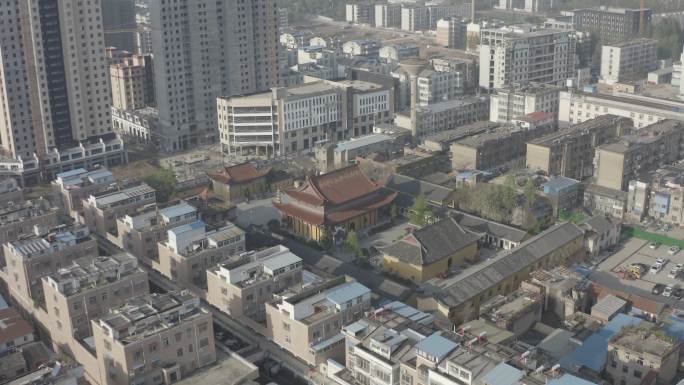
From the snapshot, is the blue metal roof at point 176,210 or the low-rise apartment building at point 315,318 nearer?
the low-rise apartment building at point 315,318

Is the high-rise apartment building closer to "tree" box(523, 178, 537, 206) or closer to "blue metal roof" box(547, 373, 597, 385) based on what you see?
"tree" box(523, 178, 537, 206)

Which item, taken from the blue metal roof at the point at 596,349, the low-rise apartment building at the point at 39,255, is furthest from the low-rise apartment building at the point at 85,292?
the blue metal roof at the point at 596,349

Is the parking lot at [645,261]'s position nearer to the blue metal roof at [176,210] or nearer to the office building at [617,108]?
the office building at [617,108]

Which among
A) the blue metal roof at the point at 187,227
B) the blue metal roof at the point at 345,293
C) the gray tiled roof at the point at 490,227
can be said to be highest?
the blue metal roof at the point at 187,227

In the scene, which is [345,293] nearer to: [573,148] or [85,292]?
[85,292]

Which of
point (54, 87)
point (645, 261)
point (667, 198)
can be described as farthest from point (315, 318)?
point (54, 87)
